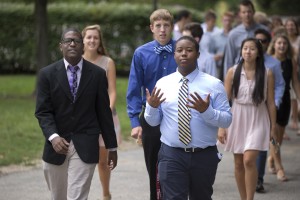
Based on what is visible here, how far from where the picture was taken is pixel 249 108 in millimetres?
8703

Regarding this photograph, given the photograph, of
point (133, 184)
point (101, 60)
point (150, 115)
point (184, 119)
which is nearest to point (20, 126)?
point (133, 184)

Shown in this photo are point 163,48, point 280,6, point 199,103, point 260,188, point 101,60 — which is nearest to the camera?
point 199,103

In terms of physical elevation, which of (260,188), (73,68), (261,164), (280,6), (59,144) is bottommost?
(280,6)

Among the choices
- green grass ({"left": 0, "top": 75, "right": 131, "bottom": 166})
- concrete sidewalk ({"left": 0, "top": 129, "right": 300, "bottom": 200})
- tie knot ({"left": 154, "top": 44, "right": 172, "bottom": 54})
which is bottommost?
green grass ({"left": 0, "top": 75, "right": 131, "bottom": 166})

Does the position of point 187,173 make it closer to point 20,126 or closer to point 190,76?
point 190,76

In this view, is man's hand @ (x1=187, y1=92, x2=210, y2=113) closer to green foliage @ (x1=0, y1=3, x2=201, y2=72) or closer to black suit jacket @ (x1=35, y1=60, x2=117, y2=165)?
black suit jacket @ (x1=35, y1=60, x2=117, y2=165)

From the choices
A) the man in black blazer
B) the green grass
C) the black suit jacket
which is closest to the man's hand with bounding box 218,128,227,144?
the man in black blazer

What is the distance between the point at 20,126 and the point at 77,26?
12649 mm

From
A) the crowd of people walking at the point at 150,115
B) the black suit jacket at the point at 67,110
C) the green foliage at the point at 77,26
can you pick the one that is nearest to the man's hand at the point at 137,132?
the crowd of people walking at the point at 150,115

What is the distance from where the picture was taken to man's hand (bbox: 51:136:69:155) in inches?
253

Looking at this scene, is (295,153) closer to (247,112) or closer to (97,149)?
(247,112)

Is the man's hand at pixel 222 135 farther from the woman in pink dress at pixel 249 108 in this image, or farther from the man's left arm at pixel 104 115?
the man's left arm at pixel 104 115

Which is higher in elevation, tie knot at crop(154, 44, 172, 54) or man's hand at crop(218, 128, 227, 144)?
tie knot at crop(154, 44, 172, 54)

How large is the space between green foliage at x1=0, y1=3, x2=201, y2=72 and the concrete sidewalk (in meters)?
14.6
